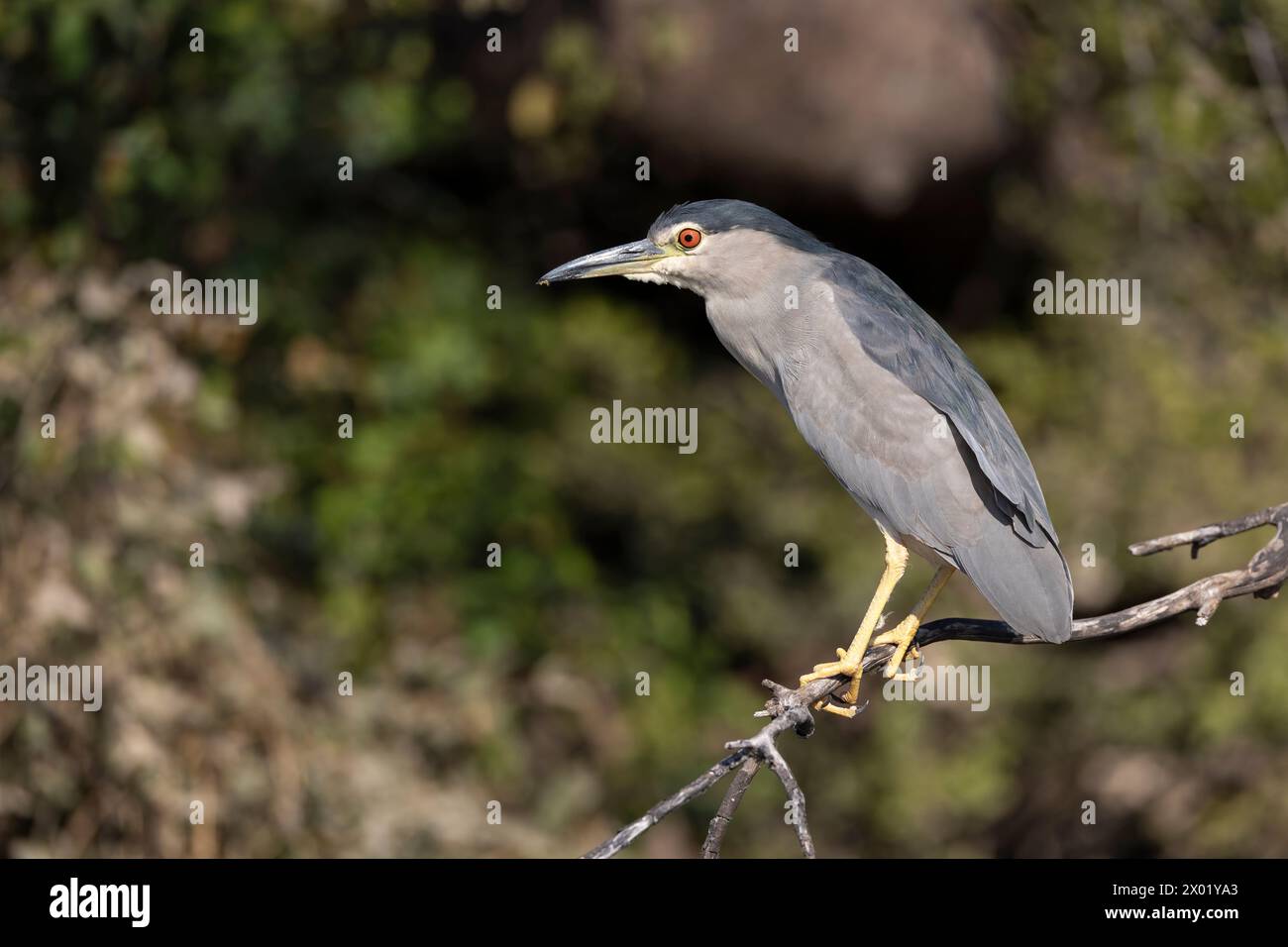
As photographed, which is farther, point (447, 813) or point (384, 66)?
point (384, 66)

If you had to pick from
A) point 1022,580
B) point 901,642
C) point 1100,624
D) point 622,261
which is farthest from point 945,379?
point 622,261

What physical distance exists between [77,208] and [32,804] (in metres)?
2.29

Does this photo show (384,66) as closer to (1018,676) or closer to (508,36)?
(508,36)

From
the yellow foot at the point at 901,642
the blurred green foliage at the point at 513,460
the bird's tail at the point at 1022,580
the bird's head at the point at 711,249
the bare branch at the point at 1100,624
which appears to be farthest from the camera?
the blurred green foliage at the point at 513,460

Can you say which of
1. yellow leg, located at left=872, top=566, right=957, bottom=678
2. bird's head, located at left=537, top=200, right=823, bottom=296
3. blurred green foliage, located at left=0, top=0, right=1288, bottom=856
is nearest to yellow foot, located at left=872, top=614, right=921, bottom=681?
yellow leg, located at left=872, top=566, right=957, bottom=678

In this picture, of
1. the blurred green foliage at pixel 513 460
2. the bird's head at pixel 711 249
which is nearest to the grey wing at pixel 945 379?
the bird's head at pixel 711 249

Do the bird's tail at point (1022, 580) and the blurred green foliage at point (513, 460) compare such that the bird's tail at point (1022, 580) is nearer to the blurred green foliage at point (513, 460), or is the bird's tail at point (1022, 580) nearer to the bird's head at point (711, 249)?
the bird's head at point (711, 249)

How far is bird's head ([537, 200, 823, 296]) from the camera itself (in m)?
3.99

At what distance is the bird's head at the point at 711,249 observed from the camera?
3.99m

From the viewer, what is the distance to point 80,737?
17.3 feet

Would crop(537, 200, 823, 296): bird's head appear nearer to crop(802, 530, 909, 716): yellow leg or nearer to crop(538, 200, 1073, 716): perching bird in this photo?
crop(538, 200, 1073, 716): perching bird

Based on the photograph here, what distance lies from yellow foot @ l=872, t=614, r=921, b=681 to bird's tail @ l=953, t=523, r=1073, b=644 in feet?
0.61

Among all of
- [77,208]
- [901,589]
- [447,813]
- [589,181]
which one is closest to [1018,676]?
[901,589]

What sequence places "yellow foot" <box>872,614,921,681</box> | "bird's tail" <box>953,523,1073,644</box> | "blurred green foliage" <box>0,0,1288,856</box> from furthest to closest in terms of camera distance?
"blurred green foliage" <box>0,0,1288,856</box> < "yellow foot" <box>872,614,921,681</box> < "bird's tail" <box>953,523,1073,644</box>
